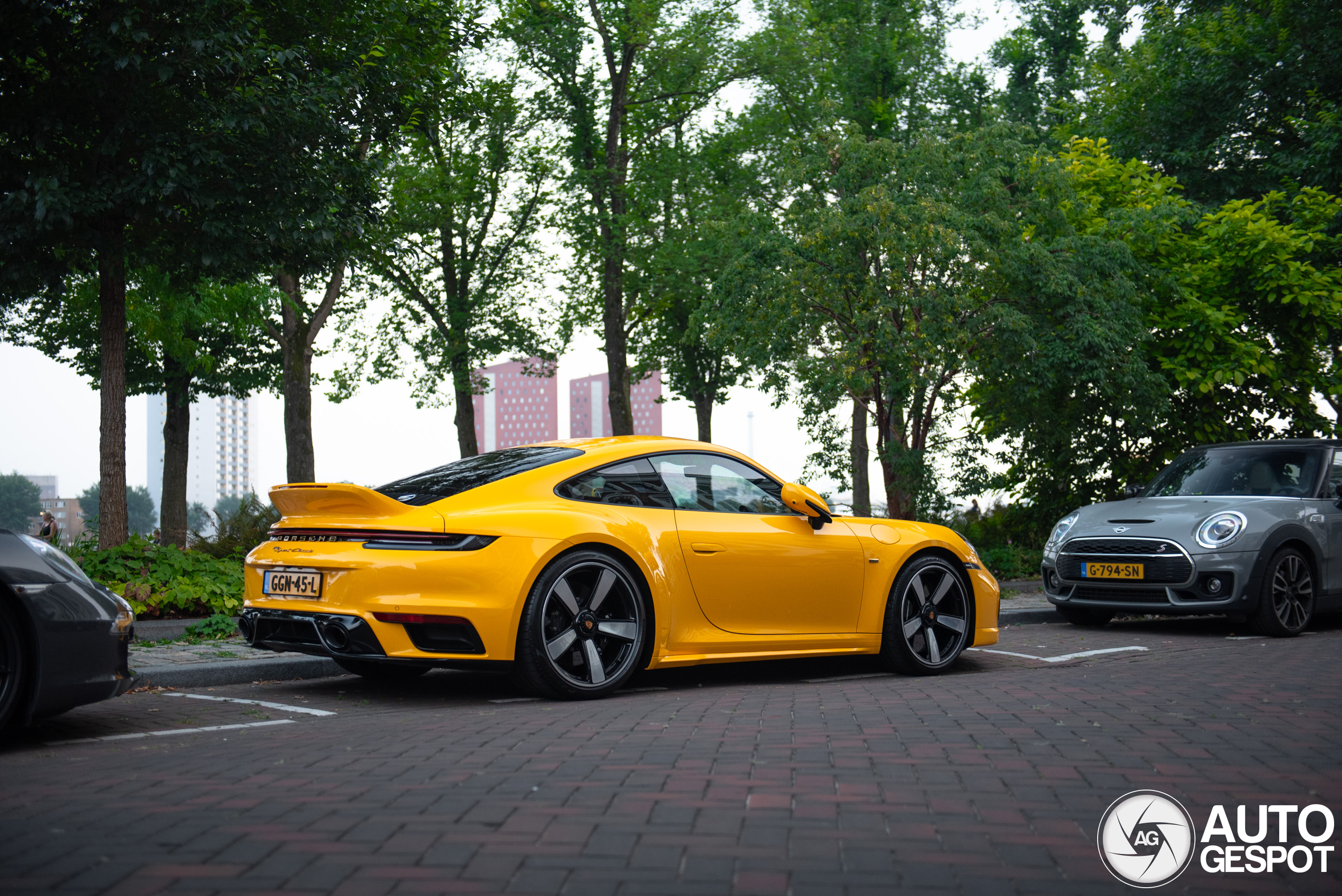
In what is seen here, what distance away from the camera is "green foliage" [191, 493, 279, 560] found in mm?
14977

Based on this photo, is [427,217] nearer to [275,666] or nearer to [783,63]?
[783,63]

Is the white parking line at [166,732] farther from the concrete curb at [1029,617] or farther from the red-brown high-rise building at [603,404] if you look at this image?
the red-brown high-rise building at [603,404]

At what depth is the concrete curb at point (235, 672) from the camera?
6988 mm

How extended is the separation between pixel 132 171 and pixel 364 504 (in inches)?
206

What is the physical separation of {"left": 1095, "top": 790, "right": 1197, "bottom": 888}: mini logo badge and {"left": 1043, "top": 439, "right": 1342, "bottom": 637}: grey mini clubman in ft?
20.2

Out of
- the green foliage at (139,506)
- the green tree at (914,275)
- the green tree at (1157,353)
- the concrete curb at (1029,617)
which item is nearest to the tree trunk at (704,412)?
the green tree at (1157,353)

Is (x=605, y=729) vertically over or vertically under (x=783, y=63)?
under

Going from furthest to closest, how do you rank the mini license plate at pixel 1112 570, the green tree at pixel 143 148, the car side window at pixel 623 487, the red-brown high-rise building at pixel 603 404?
the red-brown high-rise building at pixel 603 404 → the mini license plate at pixel 1112 570 → the green tree at pixel 143 148 → the car side window at pixel 623 487

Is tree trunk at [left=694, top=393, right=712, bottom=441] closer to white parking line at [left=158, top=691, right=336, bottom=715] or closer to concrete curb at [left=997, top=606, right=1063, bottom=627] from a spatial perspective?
concrete curb at [left=997, top=606, right=1063, bottom=627]

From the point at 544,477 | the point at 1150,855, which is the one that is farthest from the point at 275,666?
the point at 1150,855

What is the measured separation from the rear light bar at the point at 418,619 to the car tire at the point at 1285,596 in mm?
6801

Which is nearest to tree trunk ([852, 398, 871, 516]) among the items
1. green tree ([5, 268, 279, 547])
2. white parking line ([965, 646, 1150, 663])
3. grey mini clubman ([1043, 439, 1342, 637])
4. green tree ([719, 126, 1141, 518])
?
green tree ([719, 126, 1141, 518])

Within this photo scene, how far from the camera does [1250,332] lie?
609 inches

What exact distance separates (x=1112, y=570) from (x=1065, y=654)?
5.38 ft
